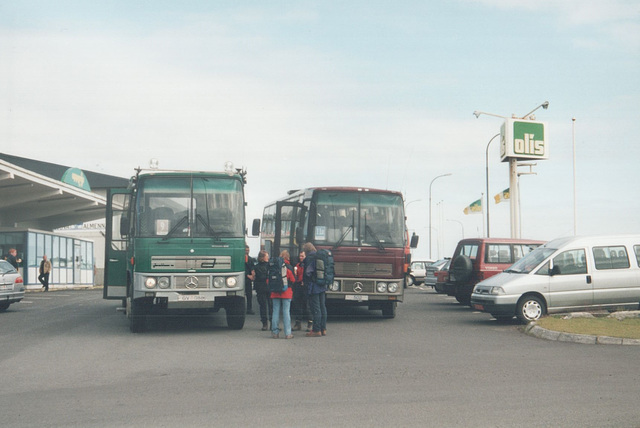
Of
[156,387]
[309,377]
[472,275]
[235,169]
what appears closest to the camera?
[156,387]

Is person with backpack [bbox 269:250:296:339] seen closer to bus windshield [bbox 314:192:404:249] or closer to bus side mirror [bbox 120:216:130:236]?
bus side mirror [bbox 120:216:130:236]

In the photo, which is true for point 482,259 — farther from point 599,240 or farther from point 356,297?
point 356,297

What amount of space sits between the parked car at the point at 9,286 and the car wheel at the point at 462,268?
40.0 feet

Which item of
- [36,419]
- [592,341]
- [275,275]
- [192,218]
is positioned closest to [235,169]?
[192,218]

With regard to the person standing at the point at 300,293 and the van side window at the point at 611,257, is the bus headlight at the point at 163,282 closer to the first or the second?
the person standing at the point at 300,293

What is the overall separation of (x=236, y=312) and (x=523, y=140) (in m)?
27.4

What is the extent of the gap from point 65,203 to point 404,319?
32.8m

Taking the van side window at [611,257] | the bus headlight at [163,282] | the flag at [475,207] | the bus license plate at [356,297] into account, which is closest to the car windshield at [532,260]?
the van side window at [611,257]

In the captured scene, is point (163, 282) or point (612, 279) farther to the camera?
point (612, 279)

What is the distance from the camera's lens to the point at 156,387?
9.24 metres

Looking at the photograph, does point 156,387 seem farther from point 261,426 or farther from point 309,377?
point 261,426

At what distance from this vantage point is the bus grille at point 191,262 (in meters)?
14.9

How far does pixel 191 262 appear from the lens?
15.0m

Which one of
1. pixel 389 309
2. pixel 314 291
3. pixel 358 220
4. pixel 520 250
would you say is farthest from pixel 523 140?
pixel 314 291
